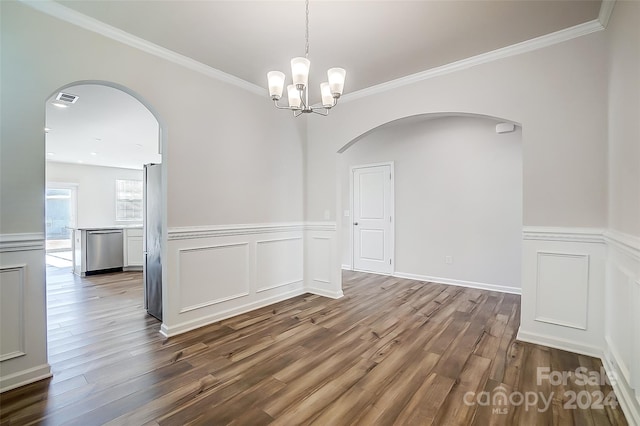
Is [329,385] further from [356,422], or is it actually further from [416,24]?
[416,24]

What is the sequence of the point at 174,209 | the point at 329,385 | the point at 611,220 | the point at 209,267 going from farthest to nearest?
the point at 209,267 < the point at 174,209 < the point at 611,220 < the point at 329,385

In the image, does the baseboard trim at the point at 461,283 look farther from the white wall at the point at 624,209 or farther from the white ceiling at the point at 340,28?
the white ceiling at the point at 340,28

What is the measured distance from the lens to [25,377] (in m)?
2.12

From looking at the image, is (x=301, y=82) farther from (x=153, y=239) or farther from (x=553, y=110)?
(x=153, y=239)

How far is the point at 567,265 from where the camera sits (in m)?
2.66

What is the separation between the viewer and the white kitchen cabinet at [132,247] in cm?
613

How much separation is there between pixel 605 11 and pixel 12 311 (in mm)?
5065

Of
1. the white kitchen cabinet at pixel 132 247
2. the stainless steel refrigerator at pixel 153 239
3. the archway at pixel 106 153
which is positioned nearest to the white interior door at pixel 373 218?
the archway at pixel 106 153

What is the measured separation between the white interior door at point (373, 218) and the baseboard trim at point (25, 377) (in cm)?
486

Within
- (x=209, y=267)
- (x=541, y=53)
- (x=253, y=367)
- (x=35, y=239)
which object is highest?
(x=541, y=53)

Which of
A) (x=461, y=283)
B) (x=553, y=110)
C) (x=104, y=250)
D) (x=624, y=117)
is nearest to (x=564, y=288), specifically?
(x=624, y=117)

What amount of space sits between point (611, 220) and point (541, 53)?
1.68 meters

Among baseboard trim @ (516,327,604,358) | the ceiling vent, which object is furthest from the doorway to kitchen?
baseboard trim @ (516,327,604,358)

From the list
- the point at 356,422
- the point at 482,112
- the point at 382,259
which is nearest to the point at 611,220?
the point at 482,112
